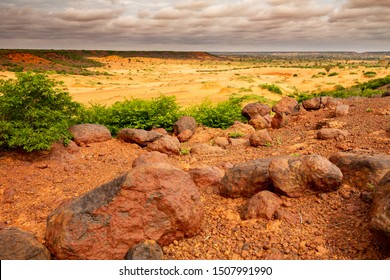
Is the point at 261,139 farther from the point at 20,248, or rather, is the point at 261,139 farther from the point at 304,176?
the point at 20,248

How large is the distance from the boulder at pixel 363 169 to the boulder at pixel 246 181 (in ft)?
3.77

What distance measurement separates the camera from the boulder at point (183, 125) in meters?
11.9

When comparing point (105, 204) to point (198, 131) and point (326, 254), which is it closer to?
point (326, 254)

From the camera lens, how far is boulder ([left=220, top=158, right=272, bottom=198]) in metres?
5.52

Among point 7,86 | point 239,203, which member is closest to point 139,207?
point 239,203

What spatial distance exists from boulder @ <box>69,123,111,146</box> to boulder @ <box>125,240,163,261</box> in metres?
5.86

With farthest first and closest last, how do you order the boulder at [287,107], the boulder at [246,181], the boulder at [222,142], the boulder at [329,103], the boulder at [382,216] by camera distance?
the boulder at [287,107] < the boulder at [329,103] < the boulder at [222,142] < the boulder at [246,181] < the boulder at [382,216]

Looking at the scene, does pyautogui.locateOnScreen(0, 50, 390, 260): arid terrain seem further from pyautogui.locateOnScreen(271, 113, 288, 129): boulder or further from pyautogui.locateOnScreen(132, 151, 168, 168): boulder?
pyautogui.locateOnScreen(132, 151, 168, 168): boulder

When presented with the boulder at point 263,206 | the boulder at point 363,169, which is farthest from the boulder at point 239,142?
the boulder at point 263,206

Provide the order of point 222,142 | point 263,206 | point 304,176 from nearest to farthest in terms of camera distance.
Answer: point 263,206 < point 304,176 < point 222,142

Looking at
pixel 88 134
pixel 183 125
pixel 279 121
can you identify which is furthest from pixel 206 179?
pixel 279 121

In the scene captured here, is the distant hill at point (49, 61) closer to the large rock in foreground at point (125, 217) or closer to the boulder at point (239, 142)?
the boulder at point (239, 142)

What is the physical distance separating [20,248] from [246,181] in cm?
331

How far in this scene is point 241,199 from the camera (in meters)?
5.60
